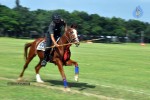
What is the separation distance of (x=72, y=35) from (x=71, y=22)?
130116mm

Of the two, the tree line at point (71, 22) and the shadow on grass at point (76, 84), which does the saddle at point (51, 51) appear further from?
the tree line at point (71, 22)

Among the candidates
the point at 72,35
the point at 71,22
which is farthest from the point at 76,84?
the point at 71,22

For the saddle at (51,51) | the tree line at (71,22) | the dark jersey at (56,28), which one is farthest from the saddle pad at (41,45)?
the tree line at (71,22)

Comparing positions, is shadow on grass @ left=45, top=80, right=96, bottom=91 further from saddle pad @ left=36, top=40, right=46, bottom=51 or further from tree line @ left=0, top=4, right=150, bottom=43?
tree line @ left=0, top=4, right=150, bottom=43

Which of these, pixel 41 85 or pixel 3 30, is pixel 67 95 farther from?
pixel 3 30

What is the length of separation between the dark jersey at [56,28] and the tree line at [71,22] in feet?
314

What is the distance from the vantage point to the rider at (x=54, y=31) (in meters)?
14.9

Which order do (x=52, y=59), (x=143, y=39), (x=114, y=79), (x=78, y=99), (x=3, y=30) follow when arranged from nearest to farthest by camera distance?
(x=78, y=99) < (x=52, y=59) < (x=114, y=79) < (x=3, y=30) < (x=143, y=39)

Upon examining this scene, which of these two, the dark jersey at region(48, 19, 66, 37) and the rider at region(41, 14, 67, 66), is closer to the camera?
the rider at region(41, 14, 67, 66)

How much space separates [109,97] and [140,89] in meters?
2.51

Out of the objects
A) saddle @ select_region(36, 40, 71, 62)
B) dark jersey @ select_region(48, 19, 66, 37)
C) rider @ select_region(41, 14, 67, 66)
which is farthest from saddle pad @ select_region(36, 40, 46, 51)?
dark jersey @ select_region(48, 19, 66, 37)

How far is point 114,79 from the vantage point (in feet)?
61.2

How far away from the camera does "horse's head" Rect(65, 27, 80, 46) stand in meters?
14.4

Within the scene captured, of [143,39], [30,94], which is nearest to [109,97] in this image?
[30,94]
